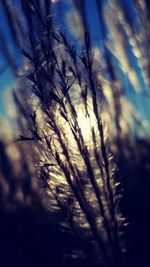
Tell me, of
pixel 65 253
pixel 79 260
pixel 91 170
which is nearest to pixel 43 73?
pixel 91 170

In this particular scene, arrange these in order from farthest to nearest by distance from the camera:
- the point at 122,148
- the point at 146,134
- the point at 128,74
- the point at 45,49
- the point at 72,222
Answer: the point at 146,134 → the point at 122,148 → the point at 128,74 → the point at 72,222 → the point at 45,49

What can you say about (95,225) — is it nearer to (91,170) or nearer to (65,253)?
(91,170)

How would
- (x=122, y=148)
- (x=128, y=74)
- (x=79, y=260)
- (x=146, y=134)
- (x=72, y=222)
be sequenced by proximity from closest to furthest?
(x=72, y=222) < (x=79, y=260) < (x=128, y=74) < (x=122, y=148) < (x=146, y=134)

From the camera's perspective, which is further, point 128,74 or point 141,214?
point 128,74

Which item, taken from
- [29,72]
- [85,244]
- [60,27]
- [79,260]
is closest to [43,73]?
[29,72]

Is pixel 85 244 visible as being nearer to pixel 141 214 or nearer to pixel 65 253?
pixel 65 253

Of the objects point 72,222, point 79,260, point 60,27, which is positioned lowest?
point 79,260

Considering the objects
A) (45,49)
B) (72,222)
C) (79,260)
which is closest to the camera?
(45,49)

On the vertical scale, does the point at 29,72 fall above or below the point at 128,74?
below

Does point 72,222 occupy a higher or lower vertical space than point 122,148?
lower
